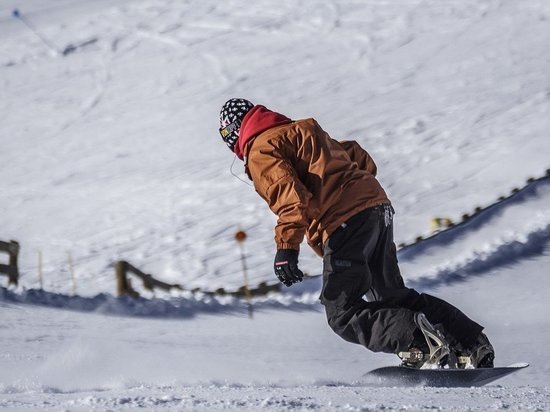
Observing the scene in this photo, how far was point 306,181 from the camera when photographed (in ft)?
13.1

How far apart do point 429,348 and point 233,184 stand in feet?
44.3

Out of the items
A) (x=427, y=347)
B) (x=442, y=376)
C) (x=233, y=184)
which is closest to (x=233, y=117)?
(x=427, y=347)

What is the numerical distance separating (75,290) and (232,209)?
4.58 m

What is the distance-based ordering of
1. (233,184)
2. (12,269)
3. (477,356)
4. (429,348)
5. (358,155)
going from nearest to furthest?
(429,348) < (477,356) < (358,155) < (12,269) < (233,184)

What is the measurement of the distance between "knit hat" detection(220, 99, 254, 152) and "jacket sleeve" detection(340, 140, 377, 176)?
517mm

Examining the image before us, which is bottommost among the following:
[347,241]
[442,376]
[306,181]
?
[442,376]

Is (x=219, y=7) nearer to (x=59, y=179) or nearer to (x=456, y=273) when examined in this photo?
(x=59, y=179)

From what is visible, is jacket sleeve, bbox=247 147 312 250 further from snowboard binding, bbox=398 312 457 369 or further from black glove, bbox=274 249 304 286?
snowboard binding, bbox=398 312 457 369

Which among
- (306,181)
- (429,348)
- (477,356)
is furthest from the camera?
(477,356)

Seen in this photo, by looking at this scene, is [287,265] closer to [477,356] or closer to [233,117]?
[233,117]

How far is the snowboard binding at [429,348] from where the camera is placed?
13.4ft

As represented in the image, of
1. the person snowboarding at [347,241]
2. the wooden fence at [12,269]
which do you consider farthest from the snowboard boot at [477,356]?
the wooden fence at [12,269]

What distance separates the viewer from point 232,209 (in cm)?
1545

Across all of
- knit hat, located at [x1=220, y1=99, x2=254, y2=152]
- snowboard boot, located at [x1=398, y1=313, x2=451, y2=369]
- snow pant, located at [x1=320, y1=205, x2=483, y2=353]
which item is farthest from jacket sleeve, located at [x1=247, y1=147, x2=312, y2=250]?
snowboard boot, located at [x1=398, y1=313, x2=451, y2=369]
